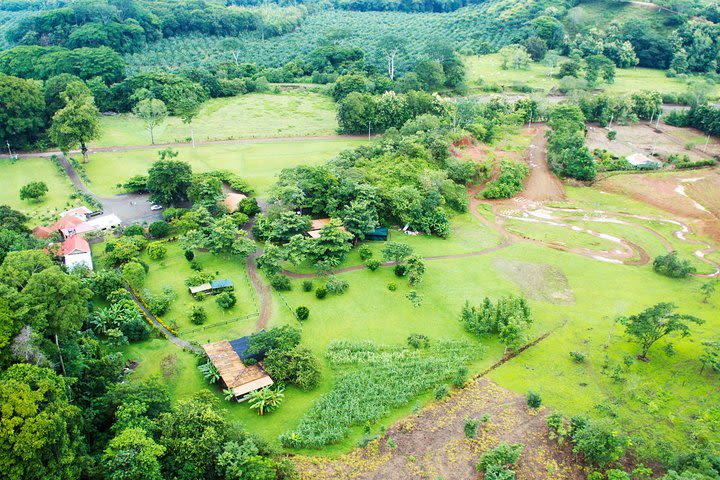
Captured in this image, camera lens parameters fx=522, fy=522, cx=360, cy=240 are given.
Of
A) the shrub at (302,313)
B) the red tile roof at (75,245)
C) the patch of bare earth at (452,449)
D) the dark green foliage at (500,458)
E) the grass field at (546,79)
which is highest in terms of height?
the grass field at (546,79)

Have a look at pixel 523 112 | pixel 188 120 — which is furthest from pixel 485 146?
pixel 188 120

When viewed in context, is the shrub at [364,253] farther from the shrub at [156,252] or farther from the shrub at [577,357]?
the shrub at [577,357]

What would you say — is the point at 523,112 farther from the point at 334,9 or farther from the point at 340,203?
the point at 334,9

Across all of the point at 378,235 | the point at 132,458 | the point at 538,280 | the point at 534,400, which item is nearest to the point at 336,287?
the point at 378,235

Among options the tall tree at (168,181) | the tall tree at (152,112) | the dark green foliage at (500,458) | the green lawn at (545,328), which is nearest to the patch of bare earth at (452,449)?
the dark green foliage at (500,458)

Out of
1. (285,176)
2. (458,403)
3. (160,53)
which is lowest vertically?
(458,403)
